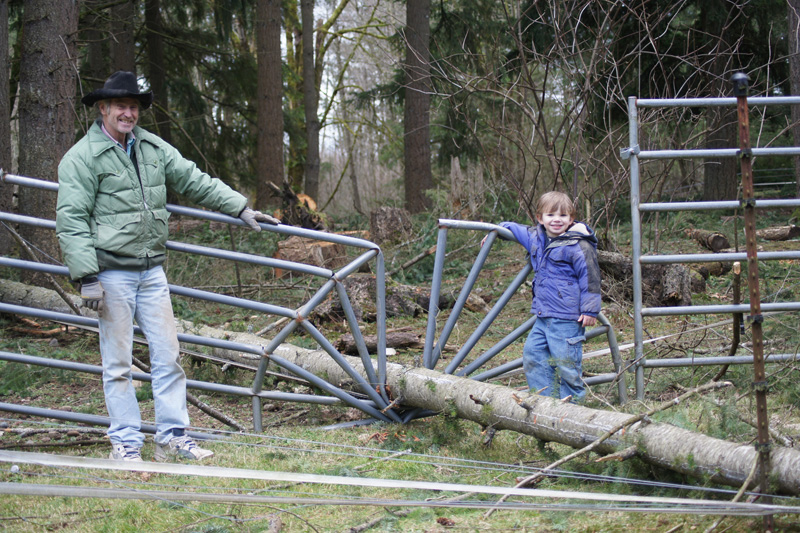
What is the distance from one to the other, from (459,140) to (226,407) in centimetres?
1296

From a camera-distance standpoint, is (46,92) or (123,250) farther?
(46,92)

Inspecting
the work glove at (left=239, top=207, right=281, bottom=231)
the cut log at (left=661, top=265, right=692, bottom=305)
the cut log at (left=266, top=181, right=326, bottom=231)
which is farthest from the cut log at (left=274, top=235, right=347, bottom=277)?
the work glove at (left=239, top=207, right=281, bottom=231)

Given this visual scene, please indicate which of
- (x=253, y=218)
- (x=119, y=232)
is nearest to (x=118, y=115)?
(x=119, y=232)

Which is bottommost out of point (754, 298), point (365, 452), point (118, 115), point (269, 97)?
point (365, 452)

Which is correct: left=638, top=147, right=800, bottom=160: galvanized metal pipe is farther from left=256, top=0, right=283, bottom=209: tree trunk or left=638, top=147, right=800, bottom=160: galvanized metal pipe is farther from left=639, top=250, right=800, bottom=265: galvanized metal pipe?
left=256, top=0, right=283, bottom=209: tree trunk

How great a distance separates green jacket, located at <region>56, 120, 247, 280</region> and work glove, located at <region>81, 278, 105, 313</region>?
8 cm

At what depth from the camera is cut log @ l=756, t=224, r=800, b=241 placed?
10.9m

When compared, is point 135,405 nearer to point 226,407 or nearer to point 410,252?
point 226,407

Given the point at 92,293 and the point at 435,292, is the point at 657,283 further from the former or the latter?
the point at 92,293

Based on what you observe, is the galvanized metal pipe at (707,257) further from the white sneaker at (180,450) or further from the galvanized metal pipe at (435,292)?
the white sneaker at (180,450)

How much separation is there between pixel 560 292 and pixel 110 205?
2.59m

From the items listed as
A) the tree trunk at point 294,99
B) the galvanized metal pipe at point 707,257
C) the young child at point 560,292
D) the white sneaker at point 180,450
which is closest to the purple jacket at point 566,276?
the young child at point 560,292

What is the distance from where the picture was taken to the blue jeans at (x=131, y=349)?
12.6 feet

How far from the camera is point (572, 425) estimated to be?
3371 mm
